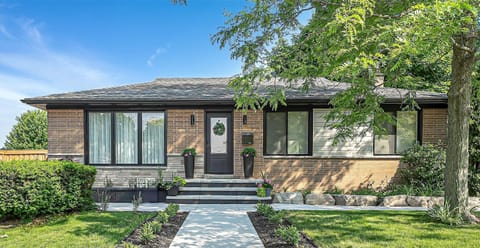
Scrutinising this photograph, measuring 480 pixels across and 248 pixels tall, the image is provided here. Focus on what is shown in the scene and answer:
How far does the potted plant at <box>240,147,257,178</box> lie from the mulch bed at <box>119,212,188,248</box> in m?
3.13

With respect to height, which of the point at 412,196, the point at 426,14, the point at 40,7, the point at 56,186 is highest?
the point at 40,7

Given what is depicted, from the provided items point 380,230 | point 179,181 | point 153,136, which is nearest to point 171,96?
point 153,136

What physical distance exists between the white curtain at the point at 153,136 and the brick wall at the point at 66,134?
1.98m

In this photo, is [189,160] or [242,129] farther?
[242,129]

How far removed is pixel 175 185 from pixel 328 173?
493 cm

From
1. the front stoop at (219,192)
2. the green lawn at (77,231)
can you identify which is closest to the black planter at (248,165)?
the front stoop at (219,192)

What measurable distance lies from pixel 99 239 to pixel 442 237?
5.91 metres

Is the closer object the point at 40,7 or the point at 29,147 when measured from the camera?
the point at 40,7

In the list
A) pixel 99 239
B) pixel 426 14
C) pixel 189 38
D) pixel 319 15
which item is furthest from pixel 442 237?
pixel 189 38

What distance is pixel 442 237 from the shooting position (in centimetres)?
468

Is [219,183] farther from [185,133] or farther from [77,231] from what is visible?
[77,231]

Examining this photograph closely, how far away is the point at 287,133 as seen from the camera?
9.05 metres

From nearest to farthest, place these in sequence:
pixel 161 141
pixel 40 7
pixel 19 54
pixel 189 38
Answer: pixel 161 141 < pixel 40 7 < pixel 189 38 < pixel 19 54

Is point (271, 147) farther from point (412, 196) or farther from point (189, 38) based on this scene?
point (189, 38)
